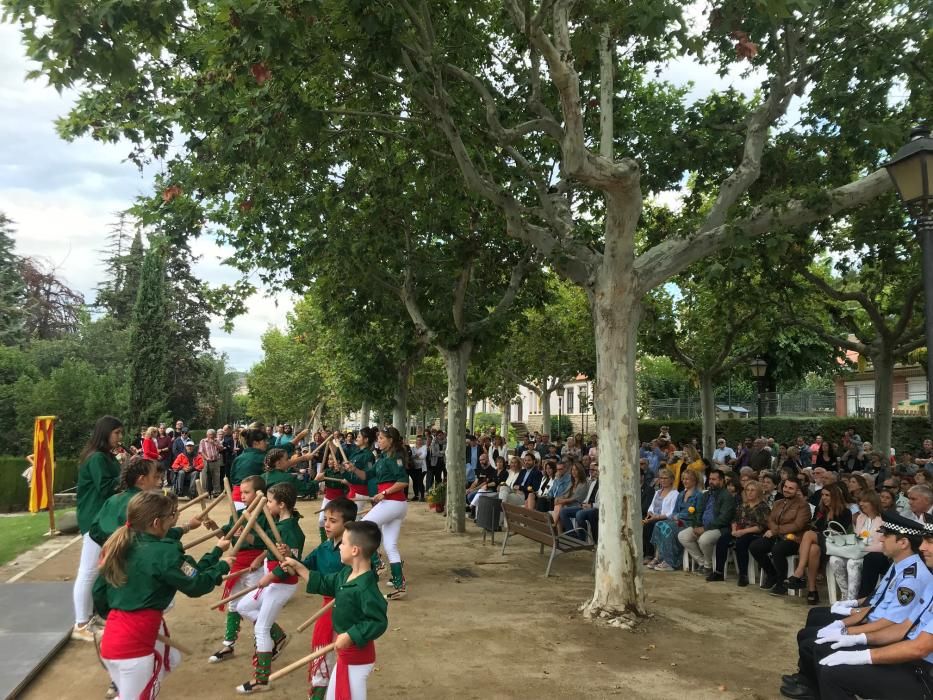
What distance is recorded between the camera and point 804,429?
29.6 meters

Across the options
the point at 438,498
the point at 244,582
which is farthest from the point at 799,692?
the point at 438,498

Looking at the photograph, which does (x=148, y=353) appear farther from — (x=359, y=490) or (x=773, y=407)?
(x=773, y=407)

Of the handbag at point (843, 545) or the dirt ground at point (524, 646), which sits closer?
the dirt ground at point (524, 646)

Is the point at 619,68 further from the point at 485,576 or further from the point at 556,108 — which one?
the point at 485,576

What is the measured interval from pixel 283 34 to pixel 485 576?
6.90 m

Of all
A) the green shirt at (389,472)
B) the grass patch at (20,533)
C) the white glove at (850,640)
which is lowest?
the grass patch at (20,533)

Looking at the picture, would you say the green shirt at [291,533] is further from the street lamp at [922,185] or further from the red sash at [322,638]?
the street lamp at [922,185]

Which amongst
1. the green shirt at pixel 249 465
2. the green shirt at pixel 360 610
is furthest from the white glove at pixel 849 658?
the green shirt at pixel 249 465

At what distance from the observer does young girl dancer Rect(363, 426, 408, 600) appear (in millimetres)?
7891

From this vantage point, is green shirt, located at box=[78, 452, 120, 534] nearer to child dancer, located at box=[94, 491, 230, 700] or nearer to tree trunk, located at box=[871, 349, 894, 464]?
child dancer, located at box=[94, 491, 230, 700]

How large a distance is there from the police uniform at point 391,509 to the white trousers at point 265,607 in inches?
102

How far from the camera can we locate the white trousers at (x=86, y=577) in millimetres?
6176

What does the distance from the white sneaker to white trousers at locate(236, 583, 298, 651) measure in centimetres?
203

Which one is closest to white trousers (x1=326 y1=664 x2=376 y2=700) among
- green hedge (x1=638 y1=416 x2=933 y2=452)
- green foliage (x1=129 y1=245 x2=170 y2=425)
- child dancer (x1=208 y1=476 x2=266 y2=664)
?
child dancer (x1=208 y1=476 x2=266 y2=664)
